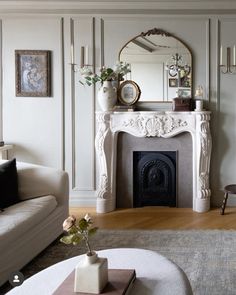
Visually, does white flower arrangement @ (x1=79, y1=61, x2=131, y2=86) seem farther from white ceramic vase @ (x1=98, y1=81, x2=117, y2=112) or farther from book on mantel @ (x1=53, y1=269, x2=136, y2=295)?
book on mantel @ (x1=53, y1=269, x2=136, y2=295)

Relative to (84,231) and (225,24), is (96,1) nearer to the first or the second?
(225,24)

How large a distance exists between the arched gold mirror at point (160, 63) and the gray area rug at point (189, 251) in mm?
1822

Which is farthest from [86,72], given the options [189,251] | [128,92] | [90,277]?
[90,277]

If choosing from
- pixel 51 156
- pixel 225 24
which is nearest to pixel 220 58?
pixel 225 24

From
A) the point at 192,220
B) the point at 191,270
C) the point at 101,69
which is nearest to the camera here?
the point at 191,270

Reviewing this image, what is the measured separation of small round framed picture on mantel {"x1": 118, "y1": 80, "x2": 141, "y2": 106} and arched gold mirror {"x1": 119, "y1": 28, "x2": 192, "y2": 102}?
0.21 ft

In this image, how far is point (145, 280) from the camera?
1939 millimetres

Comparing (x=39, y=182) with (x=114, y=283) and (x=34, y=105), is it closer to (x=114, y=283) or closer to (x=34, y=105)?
(x=34, y=105)

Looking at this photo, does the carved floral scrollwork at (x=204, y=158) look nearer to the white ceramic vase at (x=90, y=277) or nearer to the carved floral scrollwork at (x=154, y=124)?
the carved floral scrollwork at (x=154, y=124)

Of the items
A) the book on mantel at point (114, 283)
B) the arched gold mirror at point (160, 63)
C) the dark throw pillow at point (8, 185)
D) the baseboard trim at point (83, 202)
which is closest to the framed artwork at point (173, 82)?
the arched gold mirror at point (160, 63)

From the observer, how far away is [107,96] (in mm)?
4605

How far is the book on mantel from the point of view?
1774 mm

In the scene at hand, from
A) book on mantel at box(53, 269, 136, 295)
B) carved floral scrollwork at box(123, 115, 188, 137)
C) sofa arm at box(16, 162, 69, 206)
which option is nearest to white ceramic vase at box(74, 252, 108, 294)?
book on mantel at box(53, 269, 136, 295)

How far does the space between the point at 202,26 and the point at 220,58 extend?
450 mm
